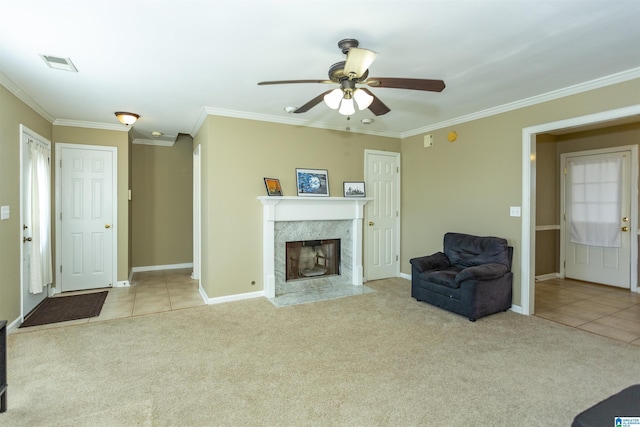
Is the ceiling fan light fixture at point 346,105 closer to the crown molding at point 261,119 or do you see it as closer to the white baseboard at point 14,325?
the crown molding at point 261,119

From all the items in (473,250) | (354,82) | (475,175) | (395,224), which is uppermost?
(354,82)

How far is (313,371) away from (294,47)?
2.49 metres

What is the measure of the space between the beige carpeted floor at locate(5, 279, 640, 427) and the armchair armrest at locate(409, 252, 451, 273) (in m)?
0.66

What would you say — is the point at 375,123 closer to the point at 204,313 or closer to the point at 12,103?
the point at 204,313

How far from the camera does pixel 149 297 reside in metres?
4.49

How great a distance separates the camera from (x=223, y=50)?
101 inches

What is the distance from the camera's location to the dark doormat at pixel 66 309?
3613 mm

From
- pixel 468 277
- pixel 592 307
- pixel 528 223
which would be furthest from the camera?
pixel 592 307

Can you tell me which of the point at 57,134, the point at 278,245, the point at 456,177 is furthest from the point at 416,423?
the point at 57,134

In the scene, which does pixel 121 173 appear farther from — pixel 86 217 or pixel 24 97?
pixel 24 97

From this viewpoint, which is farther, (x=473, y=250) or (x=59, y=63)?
(x=473, y=250)

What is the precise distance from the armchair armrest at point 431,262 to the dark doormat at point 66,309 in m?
3.88

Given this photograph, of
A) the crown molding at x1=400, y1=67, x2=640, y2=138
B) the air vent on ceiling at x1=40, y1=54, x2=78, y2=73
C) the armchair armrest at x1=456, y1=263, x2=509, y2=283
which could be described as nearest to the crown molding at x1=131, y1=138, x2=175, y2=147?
the air vent on ceiling at x1=40, y1=54, x2=78, y2=73

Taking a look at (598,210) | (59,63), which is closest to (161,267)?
(59,63)
